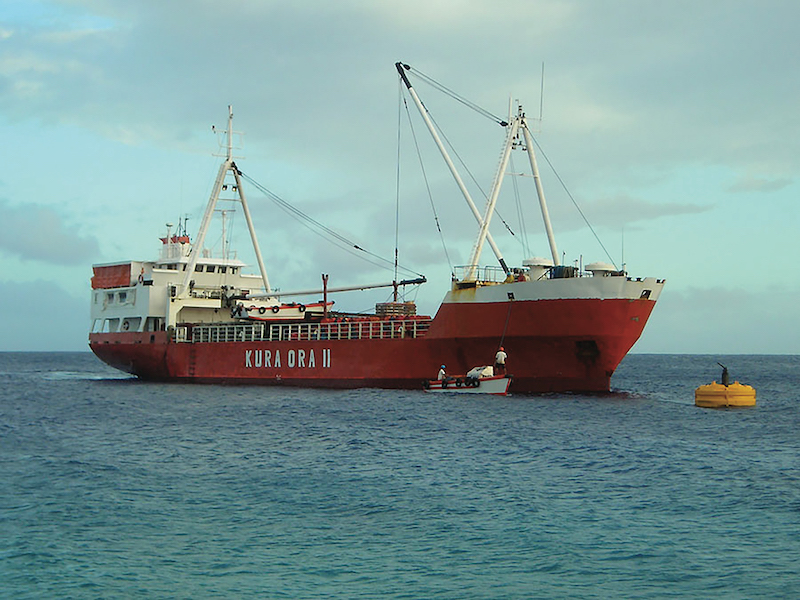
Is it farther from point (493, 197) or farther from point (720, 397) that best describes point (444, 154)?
point (720, 397)

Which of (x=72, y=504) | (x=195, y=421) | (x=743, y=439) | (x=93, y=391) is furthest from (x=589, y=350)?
(x=93, y=391)

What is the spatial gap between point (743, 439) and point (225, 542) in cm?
2124

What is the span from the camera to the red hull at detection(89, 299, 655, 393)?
4178 cm

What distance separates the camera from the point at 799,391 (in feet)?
212

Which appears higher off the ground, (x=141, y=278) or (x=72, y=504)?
(x=141, y=278)

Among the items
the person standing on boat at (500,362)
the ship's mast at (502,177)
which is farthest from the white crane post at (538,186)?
the person standing on boat at (500,362)

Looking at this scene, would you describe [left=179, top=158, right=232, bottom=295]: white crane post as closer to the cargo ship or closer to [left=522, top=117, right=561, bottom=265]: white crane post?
the cargo ship

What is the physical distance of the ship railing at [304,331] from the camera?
48781 mm

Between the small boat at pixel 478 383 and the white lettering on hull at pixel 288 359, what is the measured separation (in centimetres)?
950

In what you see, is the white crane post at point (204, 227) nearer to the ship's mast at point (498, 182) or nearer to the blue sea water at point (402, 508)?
the ship's mast at point (498, 182)

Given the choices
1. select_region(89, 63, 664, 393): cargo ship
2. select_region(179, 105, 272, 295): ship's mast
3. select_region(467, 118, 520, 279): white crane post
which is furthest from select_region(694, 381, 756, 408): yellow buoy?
select_region(179, 105, 272, 295): ship's mast

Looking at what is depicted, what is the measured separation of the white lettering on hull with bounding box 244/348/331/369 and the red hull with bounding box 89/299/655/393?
0.06 metres

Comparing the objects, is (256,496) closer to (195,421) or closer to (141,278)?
(195,421)

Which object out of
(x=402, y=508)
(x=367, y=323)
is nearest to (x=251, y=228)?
(x=367, y=323)
